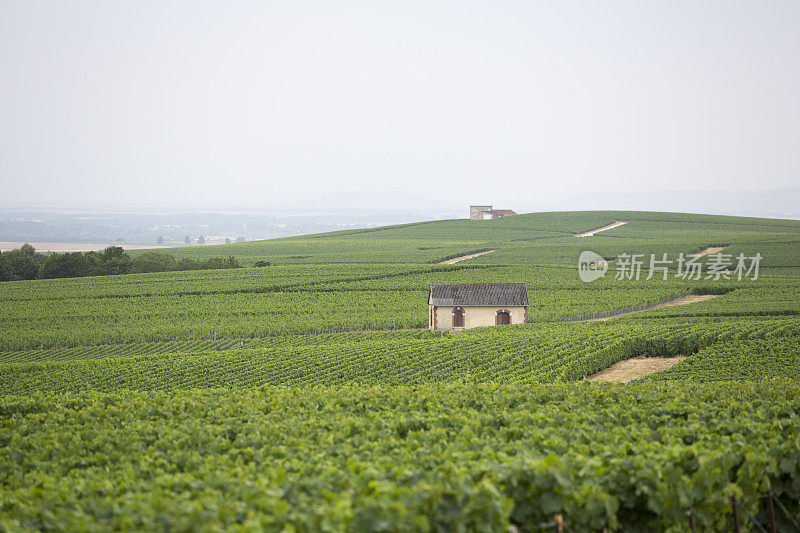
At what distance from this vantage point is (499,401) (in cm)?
1503

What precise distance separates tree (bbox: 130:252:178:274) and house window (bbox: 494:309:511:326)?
51729 millimetres

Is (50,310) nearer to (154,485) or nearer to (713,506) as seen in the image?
(154,485)

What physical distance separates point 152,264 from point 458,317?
168 ft

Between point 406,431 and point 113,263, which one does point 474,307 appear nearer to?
point 406,431

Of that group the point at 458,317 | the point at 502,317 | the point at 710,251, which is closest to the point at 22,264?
the point at 458,317

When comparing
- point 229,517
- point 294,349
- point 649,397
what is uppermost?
point 229,517

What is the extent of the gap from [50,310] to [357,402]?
4825cm

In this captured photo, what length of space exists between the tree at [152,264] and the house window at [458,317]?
49.4m

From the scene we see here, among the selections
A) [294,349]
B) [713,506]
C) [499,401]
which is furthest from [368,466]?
[294,349]

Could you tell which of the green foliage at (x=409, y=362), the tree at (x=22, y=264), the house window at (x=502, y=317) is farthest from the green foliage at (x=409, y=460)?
the tree at (x=22, y=264)

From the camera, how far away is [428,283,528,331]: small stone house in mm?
46000

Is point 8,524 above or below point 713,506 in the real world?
above

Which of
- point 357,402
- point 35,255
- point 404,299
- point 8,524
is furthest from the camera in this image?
point 35,255

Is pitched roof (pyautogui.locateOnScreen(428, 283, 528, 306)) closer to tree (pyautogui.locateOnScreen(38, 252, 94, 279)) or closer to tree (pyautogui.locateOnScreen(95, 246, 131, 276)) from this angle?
tree (pyautogui.locateOnScreen(95, 246, 131, 276))
